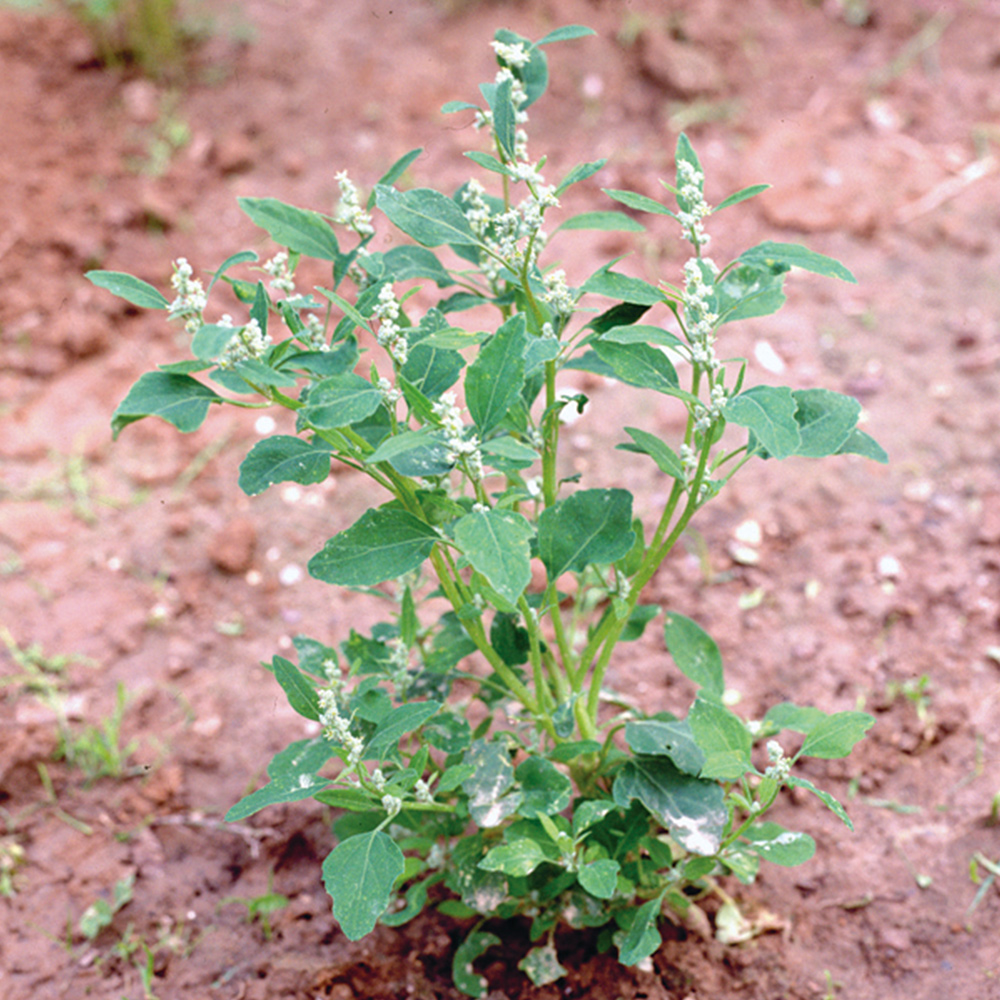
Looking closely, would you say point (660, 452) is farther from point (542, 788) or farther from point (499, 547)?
point (542, 788)

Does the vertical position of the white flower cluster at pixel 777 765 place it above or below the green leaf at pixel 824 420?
below

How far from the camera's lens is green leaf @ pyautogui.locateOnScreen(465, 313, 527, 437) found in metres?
1.11

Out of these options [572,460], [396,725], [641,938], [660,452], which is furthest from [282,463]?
[572,460]

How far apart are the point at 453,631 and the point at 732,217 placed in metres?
2.19

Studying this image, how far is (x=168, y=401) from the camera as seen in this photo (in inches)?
44.4

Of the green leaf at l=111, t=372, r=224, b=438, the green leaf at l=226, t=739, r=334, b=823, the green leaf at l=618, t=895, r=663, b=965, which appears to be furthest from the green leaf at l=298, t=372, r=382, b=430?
the green leaf at l=618, t=895, r=663, b=965

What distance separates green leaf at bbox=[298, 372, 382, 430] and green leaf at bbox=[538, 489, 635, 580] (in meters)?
0.30

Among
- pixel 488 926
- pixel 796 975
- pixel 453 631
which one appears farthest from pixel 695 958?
pixel 453 631

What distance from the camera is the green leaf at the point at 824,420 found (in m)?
1.27

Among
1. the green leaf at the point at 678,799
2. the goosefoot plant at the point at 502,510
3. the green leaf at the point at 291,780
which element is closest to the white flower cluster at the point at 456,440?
the goosefoot plant at the point at 502,510

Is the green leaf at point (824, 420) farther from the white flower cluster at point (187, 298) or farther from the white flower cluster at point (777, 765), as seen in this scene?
the white flower cluster at point (187, 298)

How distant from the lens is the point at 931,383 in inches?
107

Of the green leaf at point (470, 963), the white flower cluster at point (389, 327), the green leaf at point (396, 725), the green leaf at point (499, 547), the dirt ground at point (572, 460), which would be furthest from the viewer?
the dirt ground at point (572, 460)

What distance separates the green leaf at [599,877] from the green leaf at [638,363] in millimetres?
627
